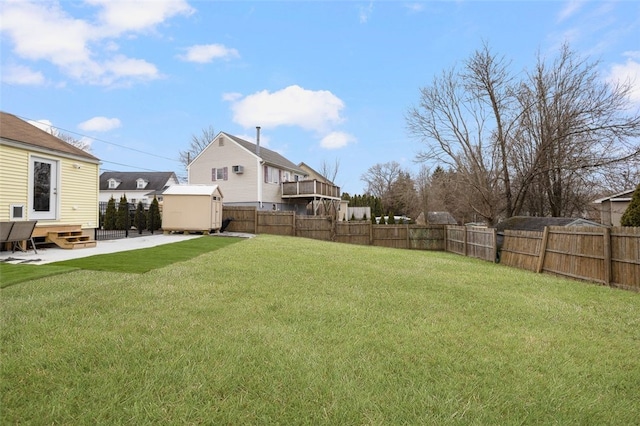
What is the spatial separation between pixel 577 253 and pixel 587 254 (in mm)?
321

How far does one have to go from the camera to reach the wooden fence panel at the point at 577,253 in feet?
25.5

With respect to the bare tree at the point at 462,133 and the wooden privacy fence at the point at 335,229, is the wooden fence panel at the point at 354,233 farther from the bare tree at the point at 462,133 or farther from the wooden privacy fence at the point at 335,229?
the bare tree at the point at 462,133

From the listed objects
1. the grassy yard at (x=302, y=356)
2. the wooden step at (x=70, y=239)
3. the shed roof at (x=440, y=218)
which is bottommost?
the grassy yard at (x=302, y=356)

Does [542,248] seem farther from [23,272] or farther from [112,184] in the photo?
[112,184]

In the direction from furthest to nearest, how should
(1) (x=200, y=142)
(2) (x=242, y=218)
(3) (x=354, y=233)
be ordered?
(1) (x=200, y=142) → (2) (x=242, y=218) → (3) (x=354, y=233)

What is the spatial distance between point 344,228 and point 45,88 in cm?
1430

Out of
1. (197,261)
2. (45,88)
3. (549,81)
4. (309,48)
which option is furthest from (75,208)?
(549,81)

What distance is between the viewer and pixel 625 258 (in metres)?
7.22

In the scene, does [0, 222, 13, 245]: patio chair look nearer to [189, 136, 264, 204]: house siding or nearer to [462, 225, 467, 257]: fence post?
[462, 225, 467, 257]: fence post

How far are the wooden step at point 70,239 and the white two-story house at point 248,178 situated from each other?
1451 cm

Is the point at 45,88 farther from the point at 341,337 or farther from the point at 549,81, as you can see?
the point at 549,81

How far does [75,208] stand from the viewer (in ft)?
35.8

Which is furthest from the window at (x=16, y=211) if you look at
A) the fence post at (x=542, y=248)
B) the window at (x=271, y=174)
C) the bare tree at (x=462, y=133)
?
the bare tree at (x=462, y=133)

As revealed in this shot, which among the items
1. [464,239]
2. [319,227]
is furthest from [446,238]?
[319,227]
